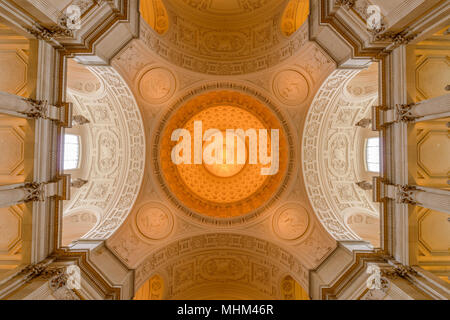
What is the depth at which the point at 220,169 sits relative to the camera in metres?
18.1

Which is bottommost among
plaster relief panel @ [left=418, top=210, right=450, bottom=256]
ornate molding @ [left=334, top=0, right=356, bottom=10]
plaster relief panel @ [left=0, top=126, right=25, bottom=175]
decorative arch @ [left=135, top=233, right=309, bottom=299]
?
decorative arch @ [left=135, top=233, right=309, bottom=299]

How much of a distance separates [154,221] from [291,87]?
11.3 metres

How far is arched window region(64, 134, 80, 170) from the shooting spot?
15.3m

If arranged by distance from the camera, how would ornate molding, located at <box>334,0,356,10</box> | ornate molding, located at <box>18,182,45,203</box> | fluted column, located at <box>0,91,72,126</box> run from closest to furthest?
fluted column, located at <box>0,91,72,126</box> → ornate molding, located at <box>18,182,45,203</box> → ornate molding, located at <box>334,0,356,10</box>

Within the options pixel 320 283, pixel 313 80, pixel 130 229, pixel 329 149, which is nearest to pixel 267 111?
pixel 313 80

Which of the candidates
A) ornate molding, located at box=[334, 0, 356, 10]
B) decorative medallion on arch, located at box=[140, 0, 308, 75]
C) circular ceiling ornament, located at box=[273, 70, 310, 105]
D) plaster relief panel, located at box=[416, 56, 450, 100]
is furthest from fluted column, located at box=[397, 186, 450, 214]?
decorative medallion on arch, located at box=[140, 0, 308, 75]

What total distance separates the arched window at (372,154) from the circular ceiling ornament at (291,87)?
200 inches

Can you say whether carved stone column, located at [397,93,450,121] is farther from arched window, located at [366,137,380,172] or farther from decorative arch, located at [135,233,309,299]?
decorative arch, located at [135,233,309,299]

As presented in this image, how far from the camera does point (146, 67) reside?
13906 millimetres

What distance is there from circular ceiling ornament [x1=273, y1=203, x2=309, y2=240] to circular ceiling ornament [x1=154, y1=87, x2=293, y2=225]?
1.01 meters

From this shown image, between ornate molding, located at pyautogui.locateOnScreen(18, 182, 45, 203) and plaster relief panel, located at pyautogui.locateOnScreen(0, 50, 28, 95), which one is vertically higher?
plaster relief panel, located at pyautogui.locateOnScreen(0, 50, 28, 95)

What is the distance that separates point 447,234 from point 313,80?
9057 millimetres
